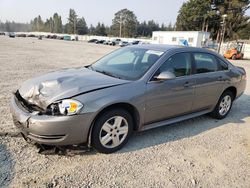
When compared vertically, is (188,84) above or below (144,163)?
above

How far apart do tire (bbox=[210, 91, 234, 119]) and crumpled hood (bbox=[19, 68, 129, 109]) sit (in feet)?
8.43

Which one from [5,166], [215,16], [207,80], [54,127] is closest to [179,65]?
[207,80]

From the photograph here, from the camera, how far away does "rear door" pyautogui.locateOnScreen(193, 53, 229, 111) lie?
14.3ft

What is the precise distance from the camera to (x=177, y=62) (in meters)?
4.07

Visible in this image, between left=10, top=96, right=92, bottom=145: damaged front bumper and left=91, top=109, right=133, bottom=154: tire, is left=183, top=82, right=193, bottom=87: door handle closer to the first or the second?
left=91, top=109, right=133, bottom=154: tire

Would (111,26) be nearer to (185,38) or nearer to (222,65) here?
(185,38)

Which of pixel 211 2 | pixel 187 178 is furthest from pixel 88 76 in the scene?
pixel 211 2

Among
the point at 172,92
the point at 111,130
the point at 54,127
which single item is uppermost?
the point at 172,92

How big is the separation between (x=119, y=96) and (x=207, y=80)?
2.12 metres

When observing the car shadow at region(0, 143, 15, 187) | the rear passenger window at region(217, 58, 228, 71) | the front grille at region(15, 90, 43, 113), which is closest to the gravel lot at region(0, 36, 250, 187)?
the car shadow at region(0, 143, 15, 187)

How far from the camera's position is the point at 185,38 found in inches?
1660

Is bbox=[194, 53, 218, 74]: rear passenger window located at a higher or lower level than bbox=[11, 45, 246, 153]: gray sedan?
higher

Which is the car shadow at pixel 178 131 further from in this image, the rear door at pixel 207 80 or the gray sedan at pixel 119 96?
the rear door at pixel 207 80

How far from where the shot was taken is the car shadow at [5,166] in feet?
8.71
